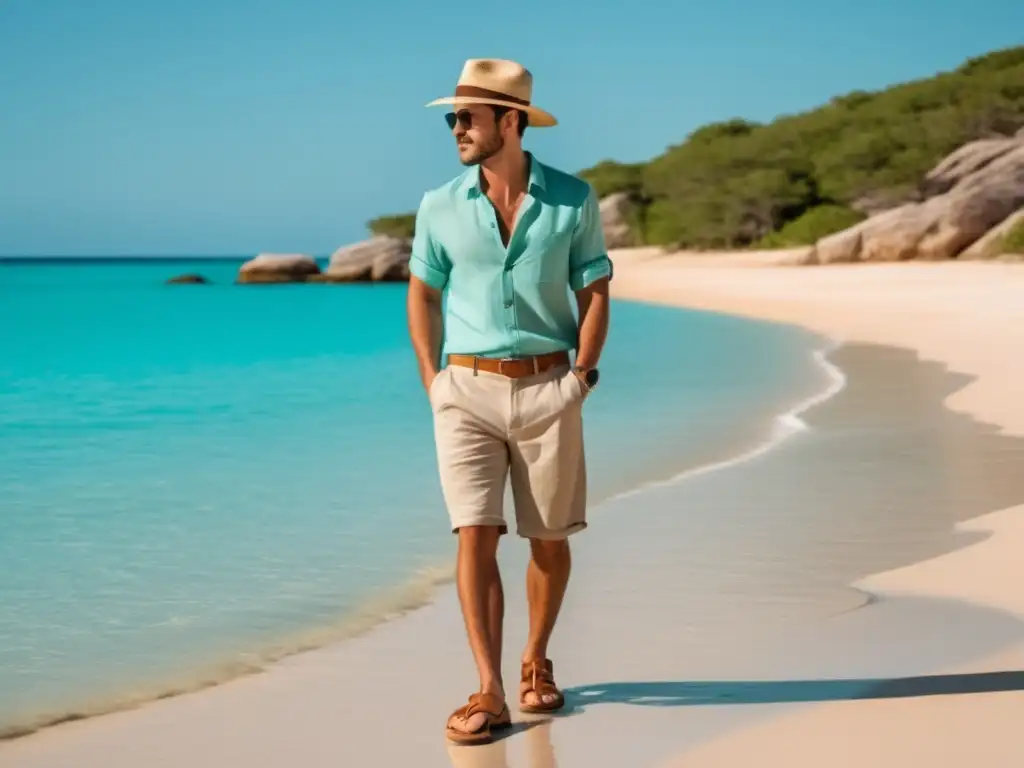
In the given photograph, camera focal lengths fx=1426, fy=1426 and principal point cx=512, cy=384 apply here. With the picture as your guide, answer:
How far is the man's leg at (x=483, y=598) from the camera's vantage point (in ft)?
13.6

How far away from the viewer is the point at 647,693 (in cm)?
455

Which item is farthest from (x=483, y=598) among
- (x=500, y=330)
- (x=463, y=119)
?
(x=463, y=119)

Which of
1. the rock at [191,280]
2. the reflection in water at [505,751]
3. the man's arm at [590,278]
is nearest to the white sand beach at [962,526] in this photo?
the reflection in water at [505,751]

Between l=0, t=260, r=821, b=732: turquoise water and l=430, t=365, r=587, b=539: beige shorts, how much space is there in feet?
5.38

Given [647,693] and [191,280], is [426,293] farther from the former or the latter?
[191,280]

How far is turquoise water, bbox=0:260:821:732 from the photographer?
19.2ft

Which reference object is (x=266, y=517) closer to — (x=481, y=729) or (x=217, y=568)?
(x=217, y=568)

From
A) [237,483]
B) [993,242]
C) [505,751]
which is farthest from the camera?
[993,242]

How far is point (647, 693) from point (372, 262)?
63325mm

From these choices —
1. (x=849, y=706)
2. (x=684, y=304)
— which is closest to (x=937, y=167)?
(x=684, y=304)

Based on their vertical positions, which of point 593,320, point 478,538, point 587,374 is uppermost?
point 593,320

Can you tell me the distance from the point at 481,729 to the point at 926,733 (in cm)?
126

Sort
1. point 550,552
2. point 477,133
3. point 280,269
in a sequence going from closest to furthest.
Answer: point 477,133
point 550,552
point 280,269

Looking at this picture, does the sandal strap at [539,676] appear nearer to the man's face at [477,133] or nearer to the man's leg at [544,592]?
the man's leg at [544,592]
